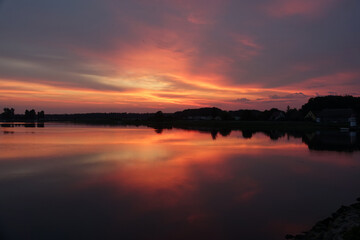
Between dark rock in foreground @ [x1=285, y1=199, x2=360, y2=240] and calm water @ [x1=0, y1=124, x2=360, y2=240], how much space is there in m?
0.55

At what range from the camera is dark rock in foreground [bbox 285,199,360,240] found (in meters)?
7.70

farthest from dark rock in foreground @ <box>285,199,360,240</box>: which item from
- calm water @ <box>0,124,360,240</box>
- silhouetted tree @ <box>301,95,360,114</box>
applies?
silhouetted tree @ <box>301,95,360,114</box>

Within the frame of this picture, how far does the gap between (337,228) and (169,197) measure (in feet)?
24.8

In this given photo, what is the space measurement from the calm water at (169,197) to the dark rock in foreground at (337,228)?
553 mm

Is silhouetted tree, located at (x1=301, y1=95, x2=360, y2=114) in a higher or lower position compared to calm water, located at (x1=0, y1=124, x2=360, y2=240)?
higher

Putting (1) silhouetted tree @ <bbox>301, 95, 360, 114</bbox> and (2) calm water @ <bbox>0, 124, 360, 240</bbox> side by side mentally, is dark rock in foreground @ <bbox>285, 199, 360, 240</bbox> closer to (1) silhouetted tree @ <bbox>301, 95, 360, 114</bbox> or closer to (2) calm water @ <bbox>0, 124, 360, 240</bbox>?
(2) calm water @ <bbox>0, 124, 360, 240</bbox>

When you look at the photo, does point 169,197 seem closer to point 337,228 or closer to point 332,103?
point 337,228

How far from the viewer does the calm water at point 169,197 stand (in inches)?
A: 376

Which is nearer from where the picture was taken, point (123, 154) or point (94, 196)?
point (94, 196)

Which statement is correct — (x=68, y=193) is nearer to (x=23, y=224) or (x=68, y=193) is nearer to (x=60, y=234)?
(x=23, y=224)

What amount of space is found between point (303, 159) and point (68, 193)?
21.0 meters

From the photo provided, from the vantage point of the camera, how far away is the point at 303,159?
78.4 ft

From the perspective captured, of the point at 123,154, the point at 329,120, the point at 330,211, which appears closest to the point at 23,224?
the point at 330,211

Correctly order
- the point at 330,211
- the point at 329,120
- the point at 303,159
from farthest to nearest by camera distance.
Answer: the point at 329,120, the point at 303,159, the point at 330,211
